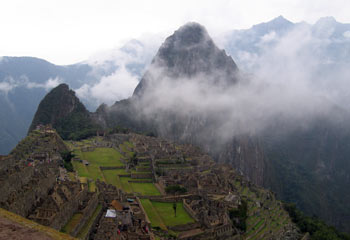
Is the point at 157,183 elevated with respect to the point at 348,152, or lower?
elevated

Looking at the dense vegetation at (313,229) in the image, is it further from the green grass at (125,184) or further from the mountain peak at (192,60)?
the mountain peak at (192,60)

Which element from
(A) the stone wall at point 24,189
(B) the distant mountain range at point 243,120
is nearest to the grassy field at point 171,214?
(A) the stone wall at point 24,189

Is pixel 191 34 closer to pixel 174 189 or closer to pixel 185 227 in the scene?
pixel 174 189

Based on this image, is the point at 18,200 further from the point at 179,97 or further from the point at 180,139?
the point at 179,97

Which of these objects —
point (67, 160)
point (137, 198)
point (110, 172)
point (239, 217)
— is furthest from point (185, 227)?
point (67, 160)

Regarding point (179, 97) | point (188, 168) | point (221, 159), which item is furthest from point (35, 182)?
point (179, 97)
